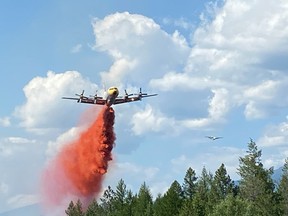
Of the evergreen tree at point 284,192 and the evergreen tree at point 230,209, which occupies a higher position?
the evergreen tree at point 284,192

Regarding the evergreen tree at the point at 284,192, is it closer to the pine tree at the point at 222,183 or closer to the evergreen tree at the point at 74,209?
the pine tree at the point at 222,183

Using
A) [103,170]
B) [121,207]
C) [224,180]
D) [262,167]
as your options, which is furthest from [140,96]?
[121,207]

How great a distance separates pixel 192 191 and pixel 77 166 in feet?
98.5

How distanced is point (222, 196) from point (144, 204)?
17389mm

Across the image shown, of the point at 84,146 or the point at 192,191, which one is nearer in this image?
the point at 84,146

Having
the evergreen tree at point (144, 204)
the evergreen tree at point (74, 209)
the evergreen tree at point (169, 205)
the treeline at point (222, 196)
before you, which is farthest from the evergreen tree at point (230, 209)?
the evergreen tree at point (74, 209)

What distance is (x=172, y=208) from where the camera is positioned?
411ft

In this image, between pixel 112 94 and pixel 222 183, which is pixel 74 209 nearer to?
pixel 222 183

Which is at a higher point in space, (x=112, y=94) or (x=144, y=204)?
(x=112, y=94)

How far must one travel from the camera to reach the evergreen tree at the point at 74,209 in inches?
6467

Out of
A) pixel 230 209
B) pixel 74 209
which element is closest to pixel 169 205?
pixel 230 209

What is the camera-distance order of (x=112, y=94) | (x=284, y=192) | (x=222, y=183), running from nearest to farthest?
(x=112, y=94) < (x=284, y=192) < (x=222, y=183)

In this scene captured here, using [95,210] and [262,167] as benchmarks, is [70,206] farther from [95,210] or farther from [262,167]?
[262,167]

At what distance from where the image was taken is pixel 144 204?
141125 mm
